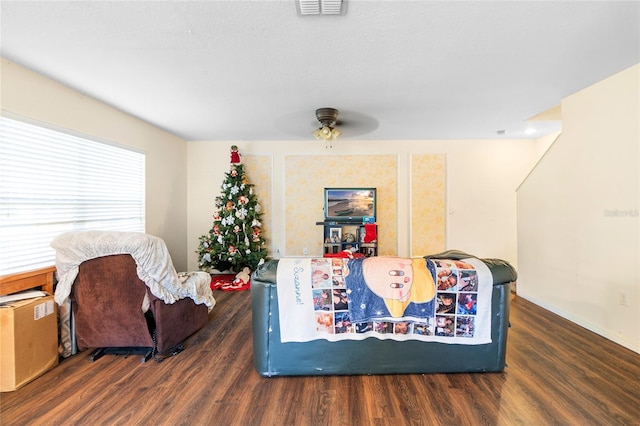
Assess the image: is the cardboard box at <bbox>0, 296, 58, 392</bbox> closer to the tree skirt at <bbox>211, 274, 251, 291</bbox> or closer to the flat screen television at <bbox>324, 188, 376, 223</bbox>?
the tree skirt at <bbox>211, 274, 251, 291</bbox>

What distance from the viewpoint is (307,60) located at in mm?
2125

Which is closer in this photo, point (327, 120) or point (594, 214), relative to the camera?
point (594, 214)

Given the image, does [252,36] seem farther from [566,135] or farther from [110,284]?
[566,135]

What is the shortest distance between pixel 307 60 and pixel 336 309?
2027 millimetres

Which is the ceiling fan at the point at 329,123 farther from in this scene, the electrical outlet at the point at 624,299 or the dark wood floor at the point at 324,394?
the electrical outlet at the point at 624,299

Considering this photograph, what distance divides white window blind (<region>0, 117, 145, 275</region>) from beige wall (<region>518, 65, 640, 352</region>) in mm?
5521

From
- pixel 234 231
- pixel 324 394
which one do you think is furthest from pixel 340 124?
pixel 324 394

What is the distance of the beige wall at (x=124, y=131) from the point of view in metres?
2.21

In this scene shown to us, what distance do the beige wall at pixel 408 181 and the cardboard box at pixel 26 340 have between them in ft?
9.40

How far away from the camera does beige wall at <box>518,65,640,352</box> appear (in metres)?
2.35

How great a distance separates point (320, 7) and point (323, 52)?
48 centimetres

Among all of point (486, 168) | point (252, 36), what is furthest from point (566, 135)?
point (252, 36)

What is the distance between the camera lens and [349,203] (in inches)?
192

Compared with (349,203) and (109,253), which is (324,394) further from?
(349,203)
